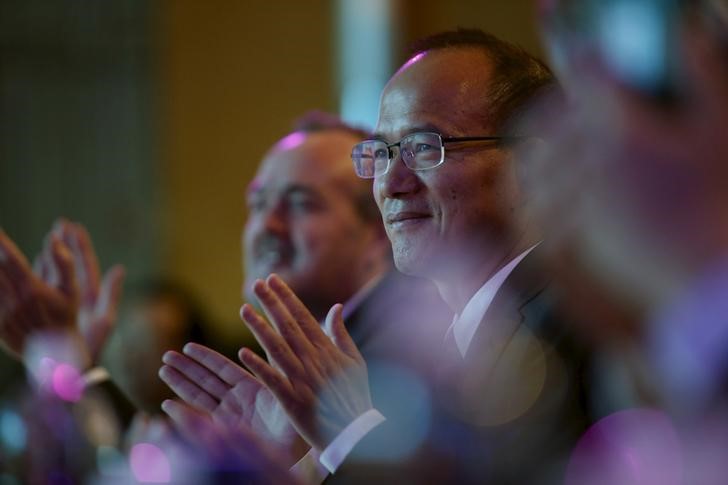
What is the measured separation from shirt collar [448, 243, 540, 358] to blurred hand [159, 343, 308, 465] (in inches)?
→ 13.1

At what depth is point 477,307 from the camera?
6.07 ft

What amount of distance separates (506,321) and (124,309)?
9.35 ft

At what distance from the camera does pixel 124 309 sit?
4316mm

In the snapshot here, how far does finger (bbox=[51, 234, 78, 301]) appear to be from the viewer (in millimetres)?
2582

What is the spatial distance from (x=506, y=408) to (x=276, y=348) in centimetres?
35

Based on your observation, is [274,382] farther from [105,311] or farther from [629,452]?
[105,311]

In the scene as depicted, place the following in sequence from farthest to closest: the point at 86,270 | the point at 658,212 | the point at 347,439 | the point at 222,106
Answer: the point at 222,106, the point at 86,270, the point at 347,439, the point at 658,212

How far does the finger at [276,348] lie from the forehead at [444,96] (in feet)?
1.62

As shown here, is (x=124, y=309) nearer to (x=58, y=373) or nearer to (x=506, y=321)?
(x=58, y=373)

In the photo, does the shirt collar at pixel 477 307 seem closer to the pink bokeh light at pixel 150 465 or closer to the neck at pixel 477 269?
the neck at pixel 477 269

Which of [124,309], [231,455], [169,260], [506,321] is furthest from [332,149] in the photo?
[169,260]

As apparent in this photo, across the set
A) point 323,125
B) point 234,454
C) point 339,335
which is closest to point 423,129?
point 339,335

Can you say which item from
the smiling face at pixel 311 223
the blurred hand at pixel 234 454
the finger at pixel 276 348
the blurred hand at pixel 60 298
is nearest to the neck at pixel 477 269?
the finger at pixel 276 348

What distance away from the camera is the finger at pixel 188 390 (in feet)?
5.80
